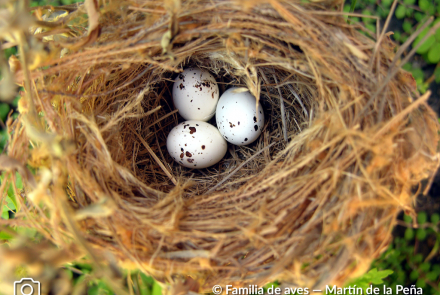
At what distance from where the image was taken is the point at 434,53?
1.11 m

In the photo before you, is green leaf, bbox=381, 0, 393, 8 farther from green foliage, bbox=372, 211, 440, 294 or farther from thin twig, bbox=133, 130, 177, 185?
thin twig, bbox=133, 130, 177, 185

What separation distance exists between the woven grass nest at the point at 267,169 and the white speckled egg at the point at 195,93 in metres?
0.22

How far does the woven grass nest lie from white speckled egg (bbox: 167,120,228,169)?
23 cm

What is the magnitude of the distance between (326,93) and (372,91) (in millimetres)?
118

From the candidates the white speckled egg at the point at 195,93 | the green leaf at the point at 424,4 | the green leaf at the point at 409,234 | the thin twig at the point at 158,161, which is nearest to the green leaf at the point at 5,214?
the thin twig at the point at 158,161

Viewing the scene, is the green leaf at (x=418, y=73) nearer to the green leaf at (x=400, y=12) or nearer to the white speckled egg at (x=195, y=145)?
the green leaf at (x=400, y=12)

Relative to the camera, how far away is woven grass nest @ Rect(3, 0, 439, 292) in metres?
0.68

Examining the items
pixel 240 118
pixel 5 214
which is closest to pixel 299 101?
pixel 240 118

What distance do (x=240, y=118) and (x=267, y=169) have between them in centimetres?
25

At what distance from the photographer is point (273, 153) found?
1128 millimetres

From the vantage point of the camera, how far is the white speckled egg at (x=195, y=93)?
1.14 m

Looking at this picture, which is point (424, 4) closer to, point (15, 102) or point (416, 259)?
point (416, 259)

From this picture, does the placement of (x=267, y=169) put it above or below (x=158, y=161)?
above

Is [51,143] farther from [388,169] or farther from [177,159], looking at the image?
[388,169]
